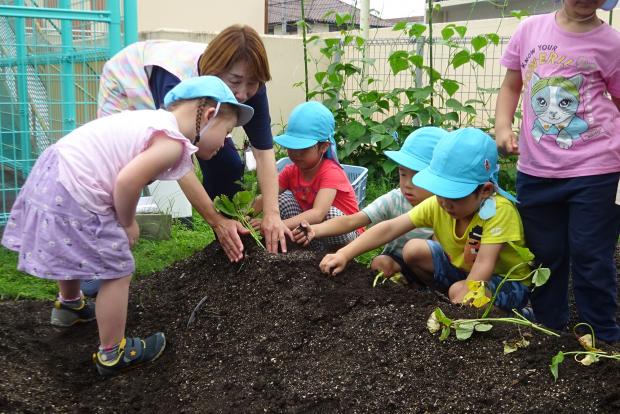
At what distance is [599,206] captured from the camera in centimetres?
254

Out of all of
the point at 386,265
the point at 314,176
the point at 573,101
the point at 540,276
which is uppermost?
the point at 573,101

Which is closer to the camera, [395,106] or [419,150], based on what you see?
[419,150]

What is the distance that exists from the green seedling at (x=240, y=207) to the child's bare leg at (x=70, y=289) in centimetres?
66

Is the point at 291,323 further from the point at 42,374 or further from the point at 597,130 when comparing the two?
the point at 597,130

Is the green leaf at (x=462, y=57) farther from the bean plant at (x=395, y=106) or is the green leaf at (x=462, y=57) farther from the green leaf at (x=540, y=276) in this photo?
the green leaf at (x=540, y=276)

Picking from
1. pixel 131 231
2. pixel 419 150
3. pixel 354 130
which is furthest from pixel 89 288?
pixel 354 130

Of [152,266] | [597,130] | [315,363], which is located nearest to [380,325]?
[315,363]

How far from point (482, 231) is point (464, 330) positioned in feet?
2.34

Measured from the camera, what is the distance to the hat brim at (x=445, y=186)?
98.0 inches

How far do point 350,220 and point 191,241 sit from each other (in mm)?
1411

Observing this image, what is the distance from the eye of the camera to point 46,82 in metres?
4.29

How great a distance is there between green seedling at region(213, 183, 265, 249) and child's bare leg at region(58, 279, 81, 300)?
66 cm

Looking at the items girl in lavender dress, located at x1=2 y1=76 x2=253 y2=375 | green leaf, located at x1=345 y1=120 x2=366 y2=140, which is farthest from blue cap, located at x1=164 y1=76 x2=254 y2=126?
green leaf, located at x1=345 y1=120 x2=366 y2=140

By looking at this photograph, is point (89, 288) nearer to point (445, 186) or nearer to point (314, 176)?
point (314, 176)
